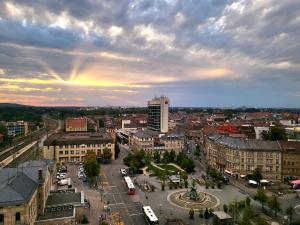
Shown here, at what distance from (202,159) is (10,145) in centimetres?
8967

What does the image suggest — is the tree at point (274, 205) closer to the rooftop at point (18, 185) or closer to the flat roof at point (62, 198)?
the flat roof at point (62, 198)

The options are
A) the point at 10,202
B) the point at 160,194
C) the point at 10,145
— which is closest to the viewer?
the point at 10,202

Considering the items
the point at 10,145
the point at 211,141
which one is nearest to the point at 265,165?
the point at 211,141

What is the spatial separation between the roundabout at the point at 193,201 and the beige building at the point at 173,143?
52.4 meters

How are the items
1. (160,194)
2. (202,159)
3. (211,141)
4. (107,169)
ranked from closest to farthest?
1. (160,194)
2. (107,169)
3. (211,141)
4. (202,159)

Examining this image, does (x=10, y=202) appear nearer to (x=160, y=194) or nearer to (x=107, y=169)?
(x=160, y=194)

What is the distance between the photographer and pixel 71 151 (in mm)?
102562

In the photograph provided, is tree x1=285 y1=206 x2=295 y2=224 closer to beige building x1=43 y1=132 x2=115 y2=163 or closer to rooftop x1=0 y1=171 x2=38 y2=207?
rooftop x1=0 y1=171 x2=38 y2=207

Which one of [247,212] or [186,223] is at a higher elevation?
[247,212]

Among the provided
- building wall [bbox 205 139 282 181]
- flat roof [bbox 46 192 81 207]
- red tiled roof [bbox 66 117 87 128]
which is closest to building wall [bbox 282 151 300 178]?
building wall [bbox 205 139 282 181]

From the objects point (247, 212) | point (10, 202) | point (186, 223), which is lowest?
point (186, 223)

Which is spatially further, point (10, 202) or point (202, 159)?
point (202, 159)

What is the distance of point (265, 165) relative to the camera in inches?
3241

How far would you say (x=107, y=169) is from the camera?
297ft
